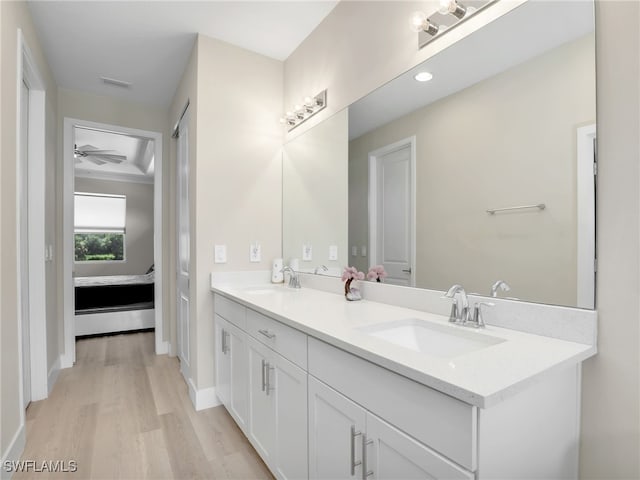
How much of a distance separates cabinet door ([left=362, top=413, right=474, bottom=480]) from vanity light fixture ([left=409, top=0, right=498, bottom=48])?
1507 mm

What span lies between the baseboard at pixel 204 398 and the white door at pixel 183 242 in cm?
34

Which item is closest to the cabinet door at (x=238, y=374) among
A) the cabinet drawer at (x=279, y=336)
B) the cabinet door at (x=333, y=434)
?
the cabinet drawer at (x=279, y=336)

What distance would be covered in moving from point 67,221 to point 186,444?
8.15 feet

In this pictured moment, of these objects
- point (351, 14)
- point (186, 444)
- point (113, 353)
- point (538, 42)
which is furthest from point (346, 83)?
point (113, 353)

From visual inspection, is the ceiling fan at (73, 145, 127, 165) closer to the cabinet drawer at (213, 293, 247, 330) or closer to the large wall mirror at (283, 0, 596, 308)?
the cabinet drawer at (213, 293, 247, 330)

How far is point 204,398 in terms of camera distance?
7.79 feet

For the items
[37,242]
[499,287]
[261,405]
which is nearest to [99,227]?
[37,242]

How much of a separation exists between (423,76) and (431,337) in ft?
3.79

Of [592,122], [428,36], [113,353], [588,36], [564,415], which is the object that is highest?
[428,36]

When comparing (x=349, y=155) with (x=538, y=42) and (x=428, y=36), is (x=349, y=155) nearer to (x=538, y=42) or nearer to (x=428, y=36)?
(x=428, y=36)

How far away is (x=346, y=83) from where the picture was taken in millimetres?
2076

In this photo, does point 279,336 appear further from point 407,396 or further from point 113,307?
point 113,307

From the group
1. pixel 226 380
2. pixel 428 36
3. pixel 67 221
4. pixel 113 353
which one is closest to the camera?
pixel 428 36

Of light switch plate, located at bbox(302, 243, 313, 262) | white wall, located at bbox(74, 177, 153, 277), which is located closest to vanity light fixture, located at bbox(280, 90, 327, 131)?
light switch plate, located at bbox(302, 243, 313, 262)
